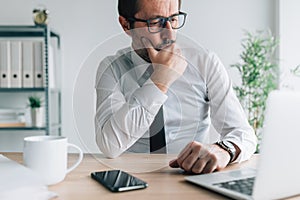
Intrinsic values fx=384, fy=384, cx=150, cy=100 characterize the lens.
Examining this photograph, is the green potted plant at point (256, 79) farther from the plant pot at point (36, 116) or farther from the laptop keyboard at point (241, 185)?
the laptop keyboard at point (241, 185)

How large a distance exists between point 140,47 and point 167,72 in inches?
3.9

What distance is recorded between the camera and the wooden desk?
0.73 meters

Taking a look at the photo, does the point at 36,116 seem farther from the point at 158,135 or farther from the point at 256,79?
the point at 158,135

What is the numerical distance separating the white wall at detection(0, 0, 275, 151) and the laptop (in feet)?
7.35

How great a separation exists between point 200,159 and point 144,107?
7.8 inches

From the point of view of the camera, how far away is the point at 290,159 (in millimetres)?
684

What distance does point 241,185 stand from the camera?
2.44ft

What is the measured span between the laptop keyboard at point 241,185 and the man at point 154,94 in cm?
15

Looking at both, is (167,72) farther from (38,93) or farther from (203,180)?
(38,93)

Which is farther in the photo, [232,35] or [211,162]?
[232,35]

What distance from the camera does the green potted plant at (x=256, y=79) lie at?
2.56m

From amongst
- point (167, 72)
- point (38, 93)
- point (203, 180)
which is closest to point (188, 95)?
point (167, 72)

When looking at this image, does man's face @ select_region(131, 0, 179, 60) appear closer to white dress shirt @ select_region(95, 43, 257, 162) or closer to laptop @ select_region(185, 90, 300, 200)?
white dress shirt @ select_region(95, 43, 257, 162)

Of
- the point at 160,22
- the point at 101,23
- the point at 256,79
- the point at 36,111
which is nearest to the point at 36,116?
the point at 36,111
